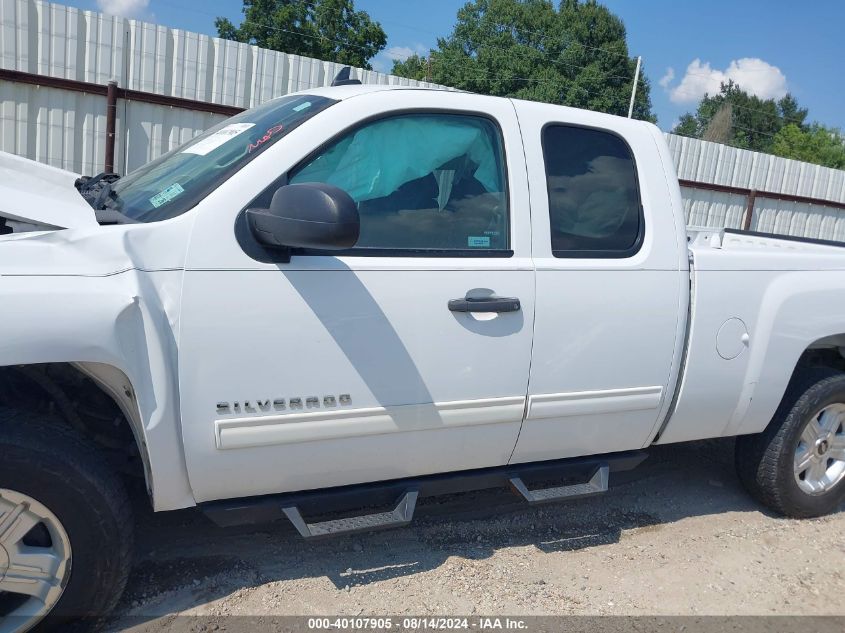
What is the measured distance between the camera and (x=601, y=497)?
13.7 feet

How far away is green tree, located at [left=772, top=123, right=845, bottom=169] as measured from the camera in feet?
150

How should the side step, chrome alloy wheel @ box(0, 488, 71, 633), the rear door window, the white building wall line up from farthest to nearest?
the white building wall
the rear door window
the side step
chrome alloy wheel @ box(0, 488, 71, 633)

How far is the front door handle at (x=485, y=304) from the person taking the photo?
280cm

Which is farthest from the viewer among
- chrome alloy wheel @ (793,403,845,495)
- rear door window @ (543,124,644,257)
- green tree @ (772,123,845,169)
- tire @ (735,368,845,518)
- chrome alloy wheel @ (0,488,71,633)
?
green tree @ (772,123,845,169)

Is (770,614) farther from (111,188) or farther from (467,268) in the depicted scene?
(111,188)

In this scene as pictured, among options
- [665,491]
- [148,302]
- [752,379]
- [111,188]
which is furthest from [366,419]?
[665,491]

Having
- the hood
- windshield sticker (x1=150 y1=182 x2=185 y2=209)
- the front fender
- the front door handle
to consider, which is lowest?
the front fender

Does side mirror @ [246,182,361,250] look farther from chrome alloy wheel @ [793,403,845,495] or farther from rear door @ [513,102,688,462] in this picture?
chrome alloy wheel @ [793,403,845,495]

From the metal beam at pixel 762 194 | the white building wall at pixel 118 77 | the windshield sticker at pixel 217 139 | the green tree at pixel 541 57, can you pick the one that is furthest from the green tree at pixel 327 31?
the windshield sticker at pixel 217 139

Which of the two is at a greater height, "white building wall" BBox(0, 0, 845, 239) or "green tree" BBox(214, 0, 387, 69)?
"green tree" BBox(214, 0, 387, 69)

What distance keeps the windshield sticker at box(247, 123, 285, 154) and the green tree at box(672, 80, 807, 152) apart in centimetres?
6711

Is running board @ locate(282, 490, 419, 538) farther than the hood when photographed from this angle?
Yes

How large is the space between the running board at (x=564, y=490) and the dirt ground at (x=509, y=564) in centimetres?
36

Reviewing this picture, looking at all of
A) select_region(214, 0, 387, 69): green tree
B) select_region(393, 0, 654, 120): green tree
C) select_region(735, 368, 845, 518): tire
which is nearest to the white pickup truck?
select_region(735, 368, 845, 518): tire
